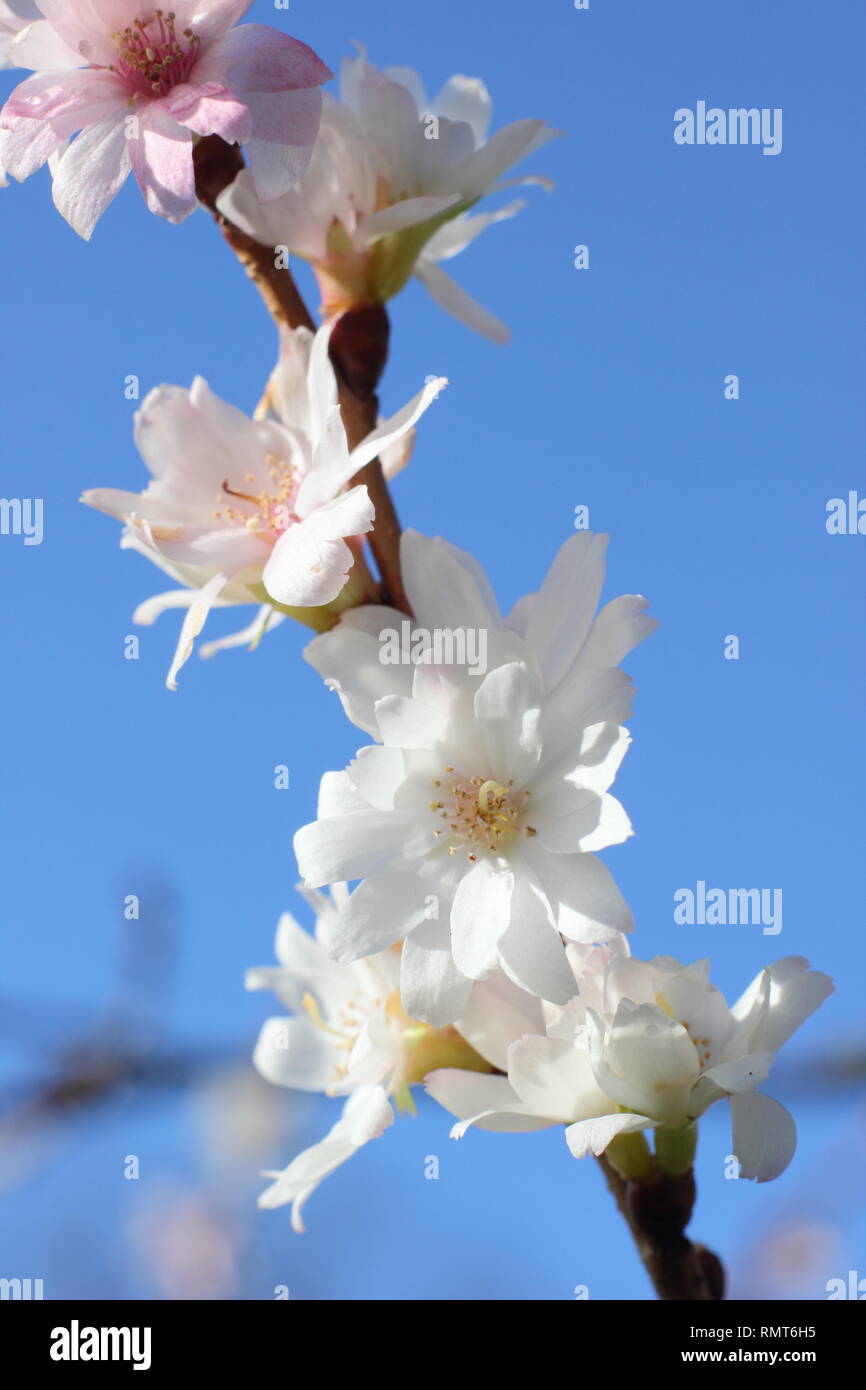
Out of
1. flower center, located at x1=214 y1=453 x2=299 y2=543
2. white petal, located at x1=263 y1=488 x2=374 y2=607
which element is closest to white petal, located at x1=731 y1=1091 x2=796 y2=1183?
white petal, located at x1=263 y1=488 x2=374 y2=607

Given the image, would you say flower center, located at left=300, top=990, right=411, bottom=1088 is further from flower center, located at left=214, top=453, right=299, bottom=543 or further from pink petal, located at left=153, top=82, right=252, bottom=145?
pink petal, located at left=153, top=82, right=252, bottom=145

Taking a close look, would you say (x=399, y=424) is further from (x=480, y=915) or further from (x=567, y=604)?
(x=480, y=915)

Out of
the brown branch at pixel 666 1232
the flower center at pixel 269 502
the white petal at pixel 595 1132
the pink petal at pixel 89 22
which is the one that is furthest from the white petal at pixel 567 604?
the pink petal at pixel 89 22

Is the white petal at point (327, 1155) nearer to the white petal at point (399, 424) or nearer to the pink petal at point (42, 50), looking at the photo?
the white petal at point (399, 424)

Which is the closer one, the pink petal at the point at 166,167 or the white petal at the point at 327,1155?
the pink petal at the point at 166,167

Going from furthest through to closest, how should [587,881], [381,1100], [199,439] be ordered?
[199,439], [381,1100], [587,881]

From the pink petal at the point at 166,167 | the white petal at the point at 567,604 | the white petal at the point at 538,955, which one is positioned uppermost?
the pink petal at the point at 166,167
